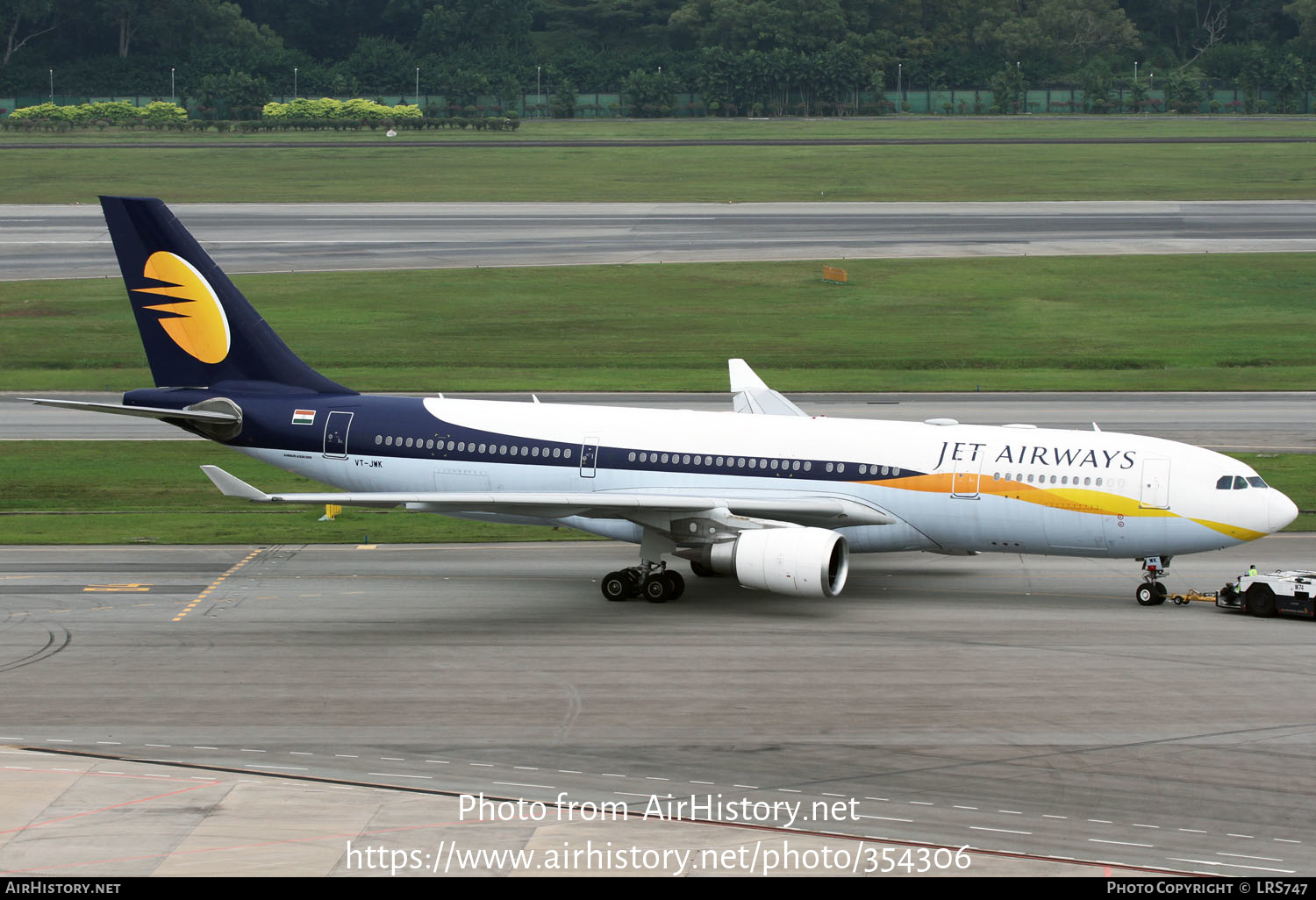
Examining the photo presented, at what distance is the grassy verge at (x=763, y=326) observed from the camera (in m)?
69.5

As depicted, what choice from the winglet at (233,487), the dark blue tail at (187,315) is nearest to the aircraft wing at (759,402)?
the dark blue tail at (187,315)

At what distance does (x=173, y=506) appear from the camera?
4816cm

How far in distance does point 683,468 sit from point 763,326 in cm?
4315

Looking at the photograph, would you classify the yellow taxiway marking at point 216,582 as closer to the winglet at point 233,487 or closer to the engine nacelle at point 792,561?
the winglet at point 233,487

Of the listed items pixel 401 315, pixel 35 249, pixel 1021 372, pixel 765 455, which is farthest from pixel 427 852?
pixel 35 249

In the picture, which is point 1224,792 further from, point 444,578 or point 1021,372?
point 1021,372

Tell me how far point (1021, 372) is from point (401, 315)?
34646mm

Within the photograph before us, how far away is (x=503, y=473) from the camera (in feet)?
129

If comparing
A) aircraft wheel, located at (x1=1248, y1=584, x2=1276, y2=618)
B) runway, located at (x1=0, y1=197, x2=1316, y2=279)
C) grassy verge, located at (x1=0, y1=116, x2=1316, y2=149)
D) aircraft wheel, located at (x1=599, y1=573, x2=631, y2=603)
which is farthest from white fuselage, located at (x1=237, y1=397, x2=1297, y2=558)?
grassy verge, located at (x1=0, y1=116, x2=1316, y2=149)

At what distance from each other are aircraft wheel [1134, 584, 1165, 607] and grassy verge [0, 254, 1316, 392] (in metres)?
30.9

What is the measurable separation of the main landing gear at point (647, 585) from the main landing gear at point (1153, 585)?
1143cm

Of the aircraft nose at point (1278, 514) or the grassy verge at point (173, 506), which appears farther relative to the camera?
the grassy verge at point (173, 506)

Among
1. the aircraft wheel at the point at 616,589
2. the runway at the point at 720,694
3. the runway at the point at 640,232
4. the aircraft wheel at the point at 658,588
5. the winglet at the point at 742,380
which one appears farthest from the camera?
the runway at the point at 640,232

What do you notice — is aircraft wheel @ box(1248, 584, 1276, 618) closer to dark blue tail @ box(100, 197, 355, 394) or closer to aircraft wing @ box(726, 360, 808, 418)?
aircraft wing @ box(726, 360, 808, 418)
